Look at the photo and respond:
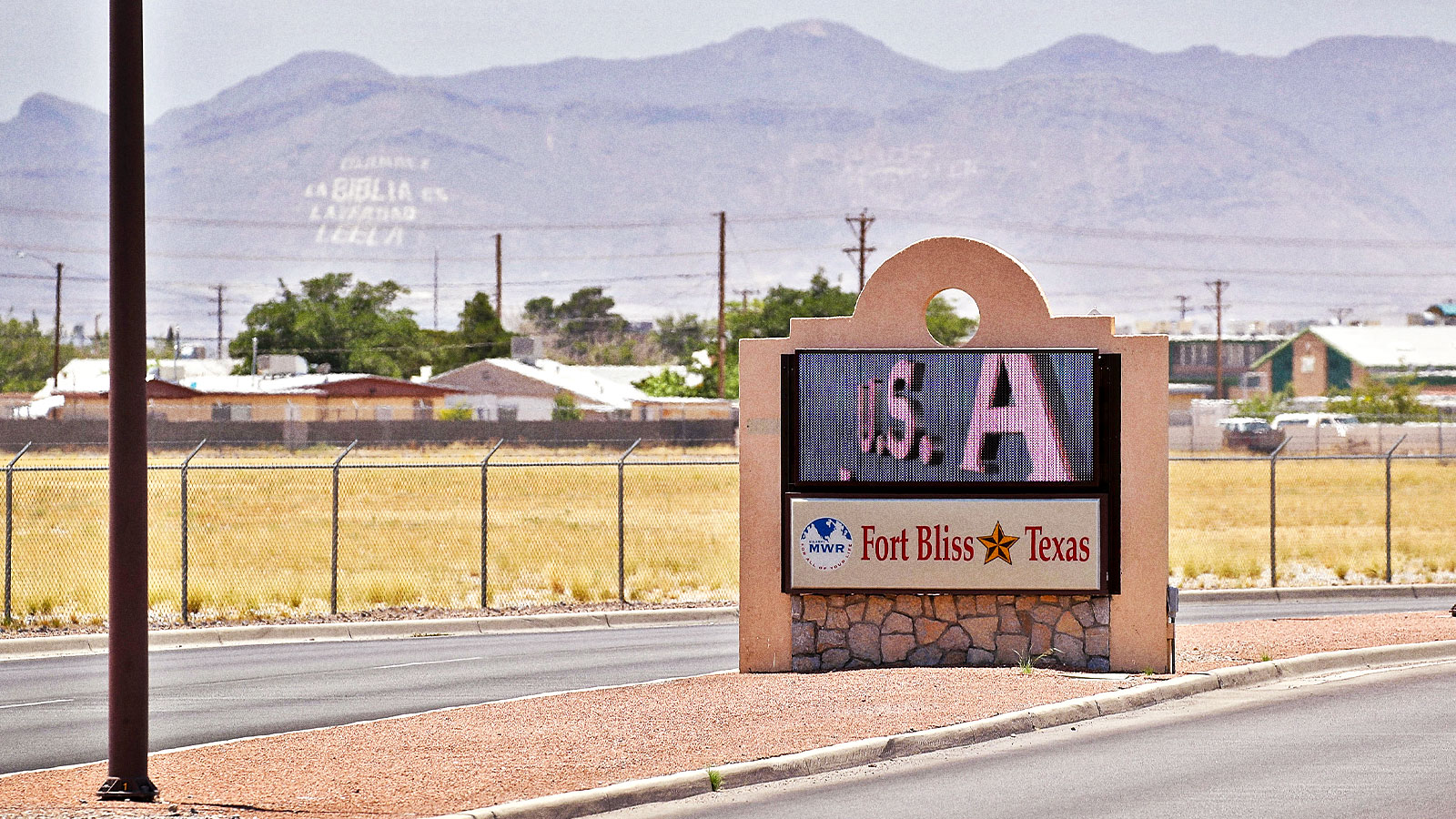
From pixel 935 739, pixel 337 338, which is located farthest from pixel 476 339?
pixel 935 739

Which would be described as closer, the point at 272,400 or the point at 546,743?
the point at 546,743

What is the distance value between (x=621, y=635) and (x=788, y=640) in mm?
Result: 5800

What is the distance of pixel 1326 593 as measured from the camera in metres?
25.1

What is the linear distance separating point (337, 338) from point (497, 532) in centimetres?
8592

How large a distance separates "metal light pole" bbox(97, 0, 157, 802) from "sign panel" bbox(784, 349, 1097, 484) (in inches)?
270

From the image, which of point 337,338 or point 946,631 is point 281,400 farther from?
point 946,631

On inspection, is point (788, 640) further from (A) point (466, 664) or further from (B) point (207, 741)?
(B) point (207, 741)

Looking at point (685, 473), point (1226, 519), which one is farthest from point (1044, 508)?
point (685, 473)

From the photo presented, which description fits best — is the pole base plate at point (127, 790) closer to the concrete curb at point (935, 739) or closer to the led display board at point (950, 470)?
the concrete curb at point (935, 739)

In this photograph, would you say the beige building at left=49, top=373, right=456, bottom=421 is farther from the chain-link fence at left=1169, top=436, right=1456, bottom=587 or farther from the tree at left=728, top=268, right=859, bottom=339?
the chain-link fence at left=1169, top=436, right=1456, bottom=587

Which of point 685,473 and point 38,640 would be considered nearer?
point 38,640

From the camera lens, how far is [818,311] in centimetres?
10219

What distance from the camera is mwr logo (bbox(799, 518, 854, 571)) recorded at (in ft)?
50.0

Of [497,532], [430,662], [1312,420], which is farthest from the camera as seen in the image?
[1312,420]
